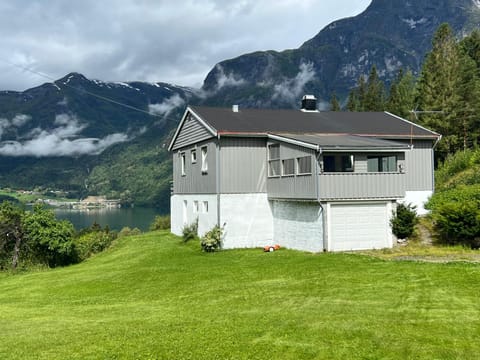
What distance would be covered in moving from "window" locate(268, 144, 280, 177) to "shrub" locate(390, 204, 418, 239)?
5.52 m

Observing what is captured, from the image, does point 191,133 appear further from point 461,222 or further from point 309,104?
point 461,222

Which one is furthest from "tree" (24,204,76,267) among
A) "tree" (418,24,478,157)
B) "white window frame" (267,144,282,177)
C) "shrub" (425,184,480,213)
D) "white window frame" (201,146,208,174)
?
"tree" (418,24,478,157)

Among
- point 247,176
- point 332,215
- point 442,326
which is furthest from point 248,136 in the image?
point 442,326

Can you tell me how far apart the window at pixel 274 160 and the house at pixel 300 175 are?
47 millimetres

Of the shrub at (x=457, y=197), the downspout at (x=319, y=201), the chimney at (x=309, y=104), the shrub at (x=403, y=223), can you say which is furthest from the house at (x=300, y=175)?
the chimney at (x=309, y=104)

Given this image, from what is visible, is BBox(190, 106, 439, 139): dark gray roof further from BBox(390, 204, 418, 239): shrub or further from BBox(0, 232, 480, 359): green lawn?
BBox(0, 232, 480, 359): green lawn

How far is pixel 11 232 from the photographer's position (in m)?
23.6

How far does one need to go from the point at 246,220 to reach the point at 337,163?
17.1 feet

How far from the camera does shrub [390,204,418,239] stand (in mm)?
18016

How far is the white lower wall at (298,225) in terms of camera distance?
59.3 feet

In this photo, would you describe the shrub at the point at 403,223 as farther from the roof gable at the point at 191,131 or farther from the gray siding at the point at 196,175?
the roof gable at the point at 191,131

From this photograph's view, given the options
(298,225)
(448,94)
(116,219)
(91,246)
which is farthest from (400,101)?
(116,219)

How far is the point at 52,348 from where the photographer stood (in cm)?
764

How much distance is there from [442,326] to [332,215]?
378 inches
